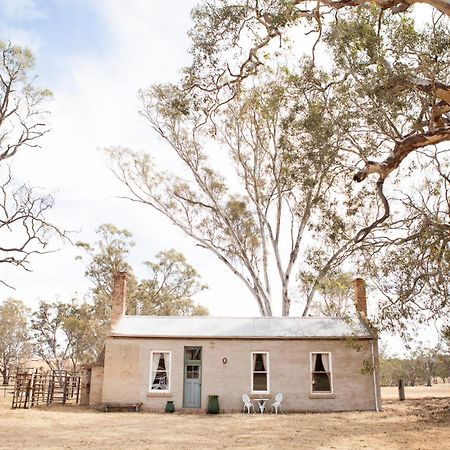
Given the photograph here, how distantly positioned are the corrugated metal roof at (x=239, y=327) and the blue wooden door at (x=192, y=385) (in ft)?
4.20

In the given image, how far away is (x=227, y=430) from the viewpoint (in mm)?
14633

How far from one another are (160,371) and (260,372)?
3.91 metres

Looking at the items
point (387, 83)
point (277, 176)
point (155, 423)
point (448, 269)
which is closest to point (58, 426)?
point (155, 423)

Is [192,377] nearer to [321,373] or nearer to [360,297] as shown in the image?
[321,373]

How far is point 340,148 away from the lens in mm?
14555

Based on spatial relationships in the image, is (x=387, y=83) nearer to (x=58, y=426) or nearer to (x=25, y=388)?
(x=58, y=426)

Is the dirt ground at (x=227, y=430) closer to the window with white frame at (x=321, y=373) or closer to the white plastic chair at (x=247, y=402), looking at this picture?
the white plastic chair at (x=247, y=402)

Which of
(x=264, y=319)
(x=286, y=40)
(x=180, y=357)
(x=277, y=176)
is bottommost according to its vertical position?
(x=180, y=357)

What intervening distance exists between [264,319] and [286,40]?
13.8 meters

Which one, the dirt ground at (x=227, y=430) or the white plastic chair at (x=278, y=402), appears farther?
the white plastic chair at (x=278, y=402)

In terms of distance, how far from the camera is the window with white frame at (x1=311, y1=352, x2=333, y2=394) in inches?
816

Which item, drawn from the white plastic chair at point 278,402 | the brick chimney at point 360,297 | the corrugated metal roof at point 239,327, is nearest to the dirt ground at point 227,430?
the white plastic chair at point 278,402

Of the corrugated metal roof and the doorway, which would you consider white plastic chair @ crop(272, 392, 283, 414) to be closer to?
the corrugated metal roof

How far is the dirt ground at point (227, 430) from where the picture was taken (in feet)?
39.0
